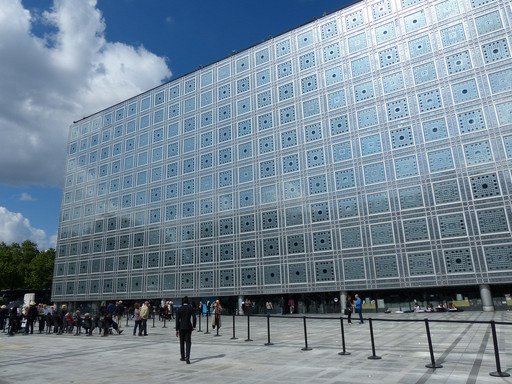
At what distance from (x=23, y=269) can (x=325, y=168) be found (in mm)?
65240

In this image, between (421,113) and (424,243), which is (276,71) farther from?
(424,243)

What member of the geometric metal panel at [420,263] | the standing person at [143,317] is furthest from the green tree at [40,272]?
the geometric metal panel at [420,263]

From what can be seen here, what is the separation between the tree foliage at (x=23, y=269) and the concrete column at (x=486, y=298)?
71993mm

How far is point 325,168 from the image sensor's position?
119 ft

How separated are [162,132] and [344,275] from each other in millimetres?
29176

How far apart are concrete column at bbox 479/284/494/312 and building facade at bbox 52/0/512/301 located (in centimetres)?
66

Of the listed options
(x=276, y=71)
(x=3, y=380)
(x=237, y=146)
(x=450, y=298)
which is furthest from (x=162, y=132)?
(x=3, y=380)

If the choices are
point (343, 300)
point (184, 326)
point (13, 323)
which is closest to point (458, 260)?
point (343, 300)

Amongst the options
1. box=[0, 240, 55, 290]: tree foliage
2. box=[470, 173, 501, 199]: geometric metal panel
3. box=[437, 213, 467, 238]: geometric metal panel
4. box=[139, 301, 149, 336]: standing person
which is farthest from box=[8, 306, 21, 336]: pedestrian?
box=[0, 240, 55, 290]: tree foliage

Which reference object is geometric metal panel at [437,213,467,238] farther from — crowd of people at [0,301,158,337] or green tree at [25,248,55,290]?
green tree at [25,248,55,290]

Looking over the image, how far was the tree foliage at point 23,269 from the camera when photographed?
71.3 meters

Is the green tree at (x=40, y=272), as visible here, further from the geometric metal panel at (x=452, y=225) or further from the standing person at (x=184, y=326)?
the standing person at (x=184, y=326)

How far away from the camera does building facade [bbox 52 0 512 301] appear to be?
1209 inches

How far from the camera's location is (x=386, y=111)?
35.0m
